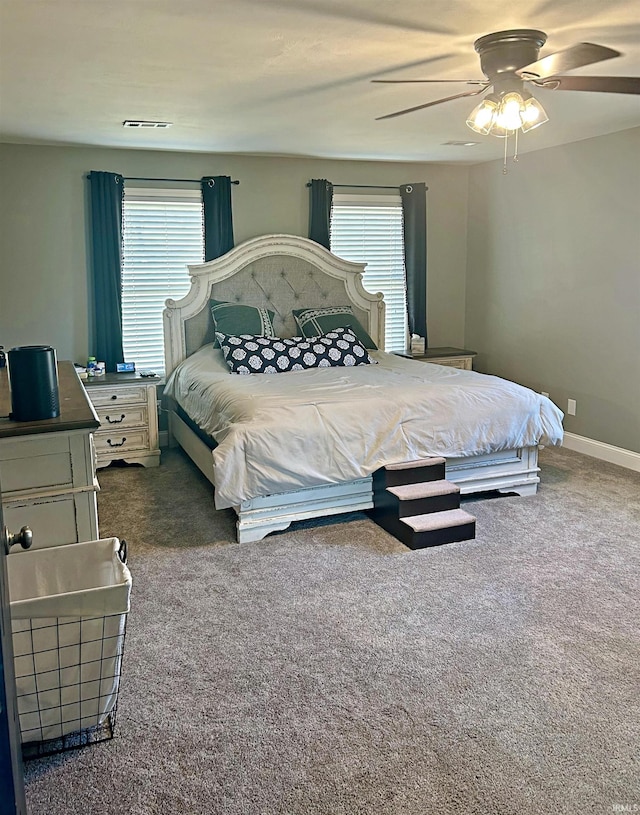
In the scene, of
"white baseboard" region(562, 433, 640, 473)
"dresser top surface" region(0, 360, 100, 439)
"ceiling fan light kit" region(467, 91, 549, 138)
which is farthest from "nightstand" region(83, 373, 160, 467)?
"white baseboard" region(562, 433, 640, 473)

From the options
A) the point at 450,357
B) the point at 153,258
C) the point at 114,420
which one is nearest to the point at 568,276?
the point at 450,357

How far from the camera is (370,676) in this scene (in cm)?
238

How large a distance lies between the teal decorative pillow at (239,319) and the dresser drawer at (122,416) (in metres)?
0.80

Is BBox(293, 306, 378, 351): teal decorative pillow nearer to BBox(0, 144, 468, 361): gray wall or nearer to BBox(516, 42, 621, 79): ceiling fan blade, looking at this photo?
BBox(0, 144, 468, 361): gray wall

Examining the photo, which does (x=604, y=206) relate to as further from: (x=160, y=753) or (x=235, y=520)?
(x=160, y=753)

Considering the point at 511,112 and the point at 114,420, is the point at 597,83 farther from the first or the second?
the point at 114,420

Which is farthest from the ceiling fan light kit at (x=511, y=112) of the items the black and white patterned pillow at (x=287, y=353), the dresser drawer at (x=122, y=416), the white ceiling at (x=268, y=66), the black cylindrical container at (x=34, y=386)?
the dresser drawer at (x=122, y=416)

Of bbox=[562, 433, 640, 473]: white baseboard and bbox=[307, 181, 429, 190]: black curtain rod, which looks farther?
bbox=[307, 181, 429, 190]: black curtain rod

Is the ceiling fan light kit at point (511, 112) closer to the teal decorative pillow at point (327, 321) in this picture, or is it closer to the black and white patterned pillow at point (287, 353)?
the black and white patterned pillow at point (287, 353)

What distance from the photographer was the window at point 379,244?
579 cm

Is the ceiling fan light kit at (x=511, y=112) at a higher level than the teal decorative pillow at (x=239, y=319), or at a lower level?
higher

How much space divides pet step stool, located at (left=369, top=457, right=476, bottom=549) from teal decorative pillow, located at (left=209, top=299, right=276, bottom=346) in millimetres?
1879

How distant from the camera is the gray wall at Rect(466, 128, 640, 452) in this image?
4629 millimetres

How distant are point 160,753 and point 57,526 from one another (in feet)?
2.82
